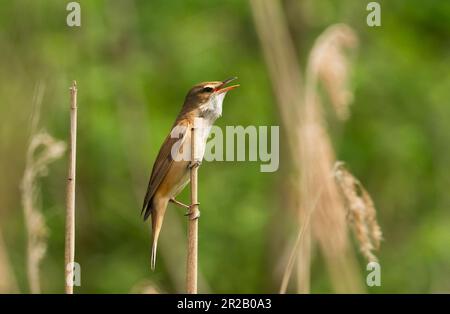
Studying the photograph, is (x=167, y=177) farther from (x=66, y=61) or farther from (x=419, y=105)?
(x=419, y=105)

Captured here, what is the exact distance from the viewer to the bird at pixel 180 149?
4505 millimetres

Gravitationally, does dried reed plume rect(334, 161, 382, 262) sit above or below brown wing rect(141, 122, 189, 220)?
below

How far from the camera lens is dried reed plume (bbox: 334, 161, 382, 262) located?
3.47 metres

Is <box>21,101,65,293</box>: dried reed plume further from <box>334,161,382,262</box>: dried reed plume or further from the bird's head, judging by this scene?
<box>334,161,382,262</box>: dried reed plume

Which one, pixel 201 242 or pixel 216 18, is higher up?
pixel 216 18

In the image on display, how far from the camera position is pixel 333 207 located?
4.11 metres

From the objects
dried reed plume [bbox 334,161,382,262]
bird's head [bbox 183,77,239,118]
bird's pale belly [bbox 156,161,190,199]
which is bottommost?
dried reed plume [bbox 334,161,382,262]

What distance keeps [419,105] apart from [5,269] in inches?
243

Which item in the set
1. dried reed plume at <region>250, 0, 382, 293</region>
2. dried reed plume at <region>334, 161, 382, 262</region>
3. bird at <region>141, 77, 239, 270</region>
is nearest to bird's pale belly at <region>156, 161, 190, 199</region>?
bird at <region>141, 77, 239, 270</region>

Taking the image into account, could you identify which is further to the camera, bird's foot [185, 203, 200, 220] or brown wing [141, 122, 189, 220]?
brown wing [141, 122, 189, 220]

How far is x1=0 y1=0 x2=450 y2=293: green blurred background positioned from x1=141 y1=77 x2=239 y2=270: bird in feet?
10.5

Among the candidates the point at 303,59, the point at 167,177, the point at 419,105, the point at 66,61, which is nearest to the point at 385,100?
the point at 419,105

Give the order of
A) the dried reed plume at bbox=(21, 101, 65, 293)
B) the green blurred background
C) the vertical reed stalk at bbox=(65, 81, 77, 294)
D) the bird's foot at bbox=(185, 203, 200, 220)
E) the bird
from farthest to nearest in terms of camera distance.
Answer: the green blurred background → the bird → the dried reed plume at bbox=(21, 101, 65, 293) → the bird's foot at bbox=(185, 203, 200, 220) → the vertical reed stalk at bbox=(65, 81, 77, 294)
